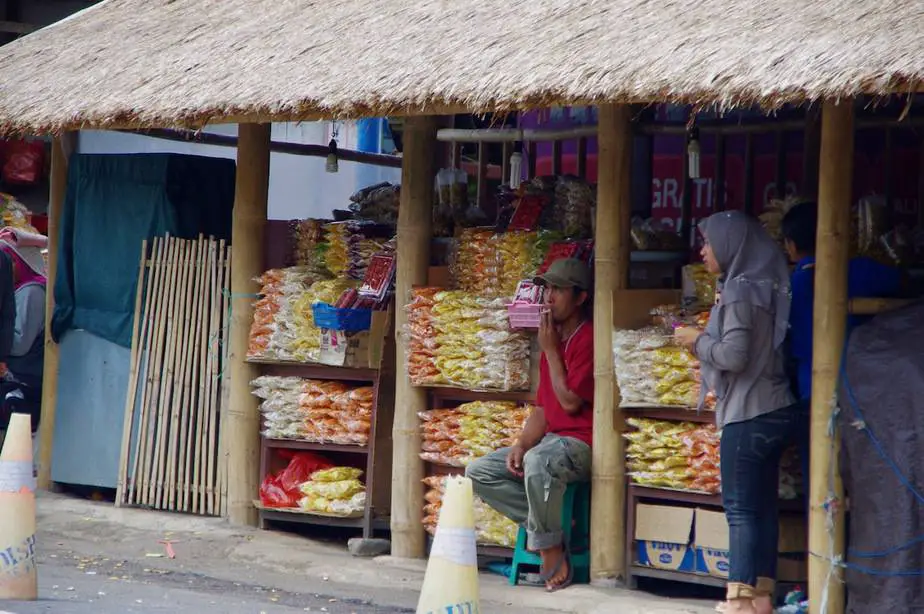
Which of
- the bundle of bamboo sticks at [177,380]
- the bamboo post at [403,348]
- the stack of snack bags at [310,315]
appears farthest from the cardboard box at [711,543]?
the bundle of bamboo sticks at [177,380]

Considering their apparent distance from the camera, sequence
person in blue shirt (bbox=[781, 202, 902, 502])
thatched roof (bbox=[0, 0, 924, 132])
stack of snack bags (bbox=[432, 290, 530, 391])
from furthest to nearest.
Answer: stack of snack bags (bbox=[432, 290, 530, 391]), person in blue shirt (bbox=[781, 202, 902, 502]), thatched roof (bbox=[0, 0, 924, 132])

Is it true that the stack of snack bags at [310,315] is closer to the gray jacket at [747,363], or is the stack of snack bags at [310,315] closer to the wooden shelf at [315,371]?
the wooden shelf at [315,371]

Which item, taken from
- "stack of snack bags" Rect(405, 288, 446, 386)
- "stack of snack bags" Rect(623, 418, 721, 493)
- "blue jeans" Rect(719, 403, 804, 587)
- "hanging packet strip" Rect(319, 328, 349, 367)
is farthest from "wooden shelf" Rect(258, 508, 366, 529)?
"blue jeans" Rect(719, 403, 804, 587)

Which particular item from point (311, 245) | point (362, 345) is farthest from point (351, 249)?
point (362, 345)

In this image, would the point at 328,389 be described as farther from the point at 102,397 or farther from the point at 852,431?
the point at 852,431

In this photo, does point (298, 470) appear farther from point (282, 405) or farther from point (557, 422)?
point (557, 422)

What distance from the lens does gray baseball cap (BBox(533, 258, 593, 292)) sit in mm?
7520

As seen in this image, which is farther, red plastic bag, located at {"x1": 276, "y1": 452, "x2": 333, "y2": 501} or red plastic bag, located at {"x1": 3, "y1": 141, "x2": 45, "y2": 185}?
red plastic bag, located at {"x1": 3, "y1": 141, "x2": 45, "y2": 185}

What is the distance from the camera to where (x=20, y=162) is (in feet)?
47.9

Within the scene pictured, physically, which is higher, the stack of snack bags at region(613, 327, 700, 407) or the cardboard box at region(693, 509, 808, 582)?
the stack of snack bags at region(613, 327, 700, 407)

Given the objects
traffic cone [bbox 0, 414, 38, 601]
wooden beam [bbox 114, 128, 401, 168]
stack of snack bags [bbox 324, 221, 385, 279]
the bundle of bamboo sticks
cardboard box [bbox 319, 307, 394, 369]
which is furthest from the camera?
wooden beam [bbox 114, 128, 401, 168]

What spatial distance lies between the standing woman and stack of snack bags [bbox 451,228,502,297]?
170 centimetres

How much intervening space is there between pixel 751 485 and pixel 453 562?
5.63 ft

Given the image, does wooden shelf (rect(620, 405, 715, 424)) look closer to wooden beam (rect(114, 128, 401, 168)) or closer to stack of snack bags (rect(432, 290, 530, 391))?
stack of snack bags (rect(432, 290, 530, 391))
